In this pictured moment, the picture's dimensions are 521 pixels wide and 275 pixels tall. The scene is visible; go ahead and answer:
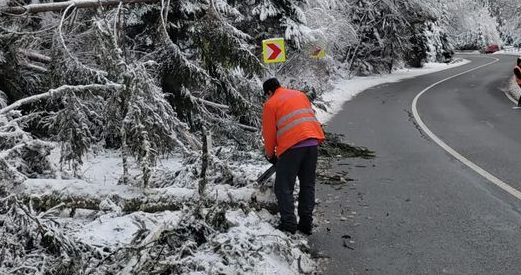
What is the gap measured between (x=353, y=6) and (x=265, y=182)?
29.2 meters

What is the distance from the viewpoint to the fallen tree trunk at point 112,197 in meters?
4.97

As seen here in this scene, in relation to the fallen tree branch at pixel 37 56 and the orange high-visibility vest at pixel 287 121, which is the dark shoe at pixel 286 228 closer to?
the orange high-visibility vest at pixel 287 121

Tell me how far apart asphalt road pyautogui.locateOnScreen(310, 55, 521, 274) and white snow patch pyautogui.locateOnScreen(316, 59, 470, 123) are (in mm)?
4181

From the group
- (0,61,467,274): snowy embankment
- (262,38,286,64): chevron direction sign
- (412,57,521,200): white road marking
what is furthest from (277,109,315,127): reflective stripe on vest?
(262,38,286,64): chevron direction sign

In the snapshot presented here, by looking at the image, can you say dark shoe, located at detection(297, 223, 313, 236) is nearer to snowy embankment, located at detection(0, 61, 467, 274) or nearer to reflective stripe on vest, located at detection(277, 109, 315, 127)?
snowy embankment, located at detection(0, 61, 467, 274)

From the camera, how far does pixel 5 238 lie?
13.1ft

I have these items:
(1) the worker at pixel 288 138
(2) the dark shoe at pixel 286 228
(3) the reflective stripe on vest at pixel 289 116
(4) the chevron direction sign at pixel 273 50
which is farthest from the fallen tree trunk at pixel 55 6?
(4) the chevron direction sign at pixel 273 50

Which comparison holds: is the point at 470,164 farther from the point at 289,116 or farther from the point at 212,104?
the point at 289,116

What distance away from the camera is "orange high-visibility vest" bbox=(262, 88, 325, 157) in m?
5.07

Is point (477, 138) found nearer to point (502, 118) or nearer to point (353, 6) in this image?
point (502, 118)

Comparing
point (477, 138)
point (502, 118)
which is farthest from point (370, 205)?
point (502, 118)

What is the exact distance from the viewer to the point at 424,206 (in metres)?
6.25

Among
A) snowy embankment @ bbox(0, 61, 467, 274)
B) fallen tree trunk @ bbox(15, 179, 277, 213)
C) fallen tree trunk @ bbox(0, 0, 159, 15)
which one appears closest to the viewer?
snowy embankment @ bbox(0, 61, 467, 274)

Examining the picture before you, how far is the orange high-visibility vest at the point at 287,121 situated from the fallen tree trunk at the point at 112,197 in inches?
29.7
